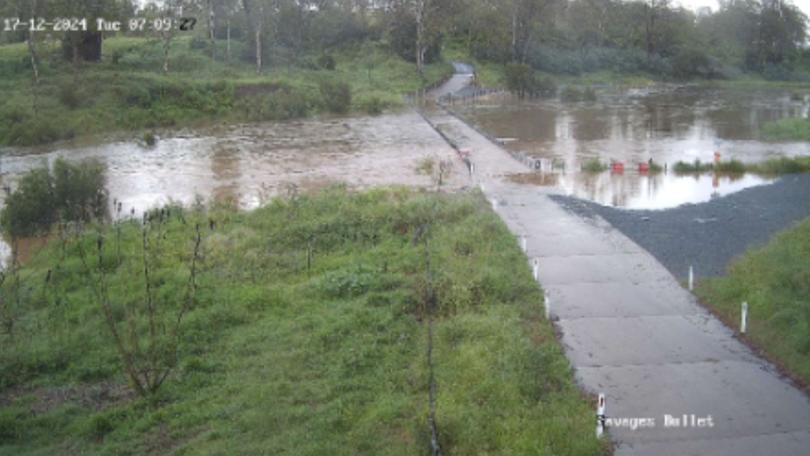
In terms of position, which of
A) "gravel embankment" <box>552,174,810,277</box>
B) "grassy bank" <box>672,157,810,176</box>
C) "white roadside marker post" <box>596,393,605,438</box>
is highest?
"grassy bank" <box>672,157,810,176</box>

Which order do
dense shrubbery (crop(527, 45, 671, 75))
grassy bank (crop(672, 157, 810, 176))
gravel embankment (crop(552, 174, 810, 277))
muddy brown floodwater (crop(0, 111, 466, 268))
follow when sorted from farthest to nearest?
dense shrubbery (crop(527, 45, 671, 75))
grassy bank (crop(672, 157, 810, 176))
muddy brown floodwater (crop(0, 111, 466, 268))
gravel embankment (crop(552, 174, 810, 277))

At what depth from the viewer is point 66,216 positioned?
1836 cm

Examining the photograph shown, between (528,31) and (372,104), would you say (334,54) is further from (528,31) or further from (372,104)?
(372,104)

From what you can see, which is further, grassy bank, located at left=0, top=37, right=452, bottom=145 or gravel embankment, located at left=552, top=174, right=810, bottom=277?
grassy bank, located at left=0, top=37, right=452, bottom=145

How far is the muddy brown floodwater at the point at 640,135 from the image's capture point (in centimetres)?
2232

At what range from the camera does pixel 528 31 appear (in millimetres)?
56031

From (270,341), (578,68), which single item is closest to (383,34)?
(578,68)

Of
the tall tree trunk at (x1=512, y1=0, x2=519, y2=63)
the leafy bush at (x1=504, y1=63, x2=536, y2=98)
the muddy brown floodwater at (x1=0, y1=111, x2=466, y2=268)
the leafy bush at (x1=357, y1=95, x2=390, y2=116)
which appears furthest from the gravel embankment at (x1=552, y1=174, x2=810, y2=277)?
the tall tree trunk at (x1=512, y1=0, x2=519, y2=63)

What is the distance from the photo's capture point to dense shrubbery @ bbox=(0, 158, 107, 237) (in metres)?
17.9

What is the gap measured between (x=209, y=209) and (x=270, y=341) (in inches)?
363

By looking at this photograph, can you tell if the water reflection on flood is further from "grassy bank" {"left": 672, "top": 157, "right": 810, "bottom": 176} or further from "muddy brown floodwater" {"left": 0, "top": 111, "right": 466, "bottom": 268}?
"muddy brown floodwater" {"left": 0, "top": 111, "right": 466, "bottom": 268}

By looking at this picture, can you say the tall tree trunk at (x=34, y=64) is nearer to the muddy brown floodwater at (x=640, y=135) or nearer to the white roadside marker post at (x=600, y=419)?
the muddy brown floodwater at (x=640, y=135)

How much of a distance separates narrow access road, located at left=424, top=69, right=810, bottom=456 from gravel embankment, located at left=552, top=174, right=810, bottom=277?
1.99 feet

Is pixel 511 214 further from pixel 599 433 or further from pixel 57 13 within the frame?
pixel 57 13
